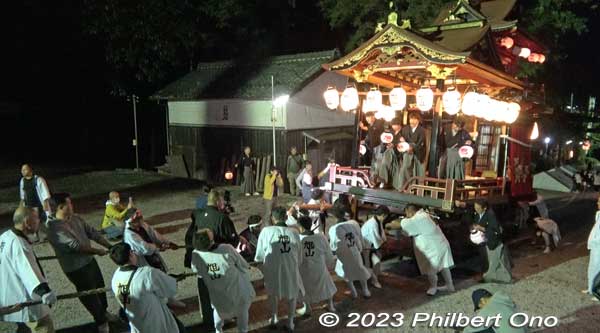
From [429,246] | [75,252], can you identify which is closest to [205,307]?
[75,252]

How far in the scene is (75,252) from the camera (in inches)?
250

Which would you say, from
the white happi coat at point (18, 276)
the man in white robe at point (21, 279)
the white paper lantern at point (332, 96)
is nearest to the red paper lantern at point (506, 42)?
the white paper lantern at point (332, 96)

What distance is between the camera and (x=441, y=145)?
1323cm

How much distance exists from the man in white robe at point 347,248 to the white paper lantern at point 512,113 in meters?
6.86

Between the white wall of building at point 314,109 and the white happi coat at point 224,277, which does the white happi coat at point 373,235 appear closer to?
the white happi coat at point 224,277

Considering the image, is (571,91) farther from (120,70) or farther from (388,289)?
(120,70)

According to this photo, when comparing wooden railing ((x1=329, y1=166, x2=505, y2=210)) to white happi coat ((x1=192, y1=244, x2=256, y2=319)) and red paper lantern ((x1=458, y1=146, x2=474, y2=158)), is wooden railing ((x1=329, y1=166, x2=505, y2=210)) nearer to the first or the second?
red paper lantern ((x1=458, y1=146, x2=474, y2=158))

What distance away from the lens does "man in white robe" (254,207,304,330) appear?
6.64 metres

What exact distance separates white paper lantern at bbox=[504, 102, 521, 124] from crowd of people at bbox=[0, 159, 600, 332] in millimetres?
3493

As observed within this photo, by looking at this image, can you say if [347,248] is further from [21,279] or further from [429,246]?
[21,279]

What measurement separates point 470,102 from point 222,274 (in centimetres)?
795

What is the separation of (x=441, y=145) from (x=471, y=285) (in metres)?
5.22

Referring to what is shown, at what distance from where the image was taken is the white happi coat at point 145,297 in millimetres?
5098

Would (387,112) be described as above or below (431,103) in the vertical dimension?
below
